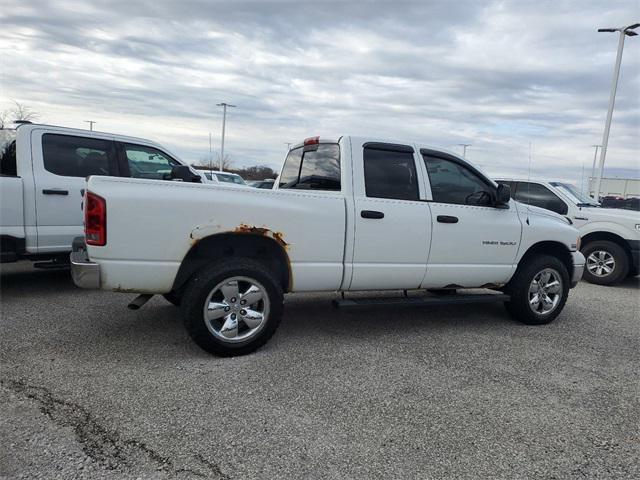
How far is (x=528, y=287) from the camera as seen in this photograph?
5.43 m

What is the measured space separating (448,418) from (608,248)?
6.66 meters

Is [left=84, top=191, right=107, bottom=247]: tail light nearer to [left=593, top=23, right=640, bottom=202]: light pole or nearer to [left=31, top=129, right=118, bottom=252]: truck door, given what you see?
[left=31, top=129, right=118, bottom=252]: truck door

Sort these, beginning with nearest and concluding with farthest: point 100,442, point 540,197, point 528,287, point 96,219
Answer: point 100,442
point 96,219
point 528,287
point 540,197

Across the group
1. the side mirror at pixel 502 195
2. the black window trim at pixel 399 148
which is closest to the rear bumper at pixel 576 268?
the side mirror at pixel 502 195

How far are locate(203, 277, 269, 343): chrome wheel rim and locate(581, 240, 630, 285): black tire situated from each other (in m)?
6.60

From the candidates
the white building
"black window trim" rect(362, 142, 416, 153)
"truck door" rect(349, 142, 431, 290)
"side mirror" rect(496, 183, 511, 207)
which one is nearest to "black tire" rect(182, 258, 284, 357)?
"truck door" rect(349, 142, 431, 290)

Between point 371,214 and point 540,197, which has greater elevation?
point 540,197

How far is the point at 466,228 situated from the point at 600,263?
4.92 metres

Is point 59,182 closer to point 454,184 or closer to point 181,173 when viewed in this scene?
point 181,173

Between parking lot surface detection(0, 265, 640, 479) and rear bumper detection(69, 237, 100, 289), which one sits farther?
rear bumper detection(69, 237, 100, 289)

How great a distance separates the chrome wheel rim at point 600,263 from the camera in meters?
8.43

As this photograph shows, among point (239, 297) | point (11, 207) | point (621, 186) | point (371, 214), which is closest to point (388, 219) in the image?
point (371, 214)

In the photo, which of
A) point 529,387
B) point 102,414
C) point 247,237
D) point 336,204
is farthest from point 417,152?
point 102,414

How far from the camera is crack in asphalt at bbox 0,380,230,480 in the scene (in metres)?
2.60
